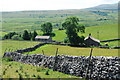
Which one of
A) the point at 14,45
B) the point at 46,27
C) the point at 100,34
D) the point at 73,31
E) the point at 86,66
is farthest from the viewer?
the point at 46,27

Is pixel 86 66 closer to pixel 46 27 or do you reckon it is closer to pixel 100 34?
pixel 100 34

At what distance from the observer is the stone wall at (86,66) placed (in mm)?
26516

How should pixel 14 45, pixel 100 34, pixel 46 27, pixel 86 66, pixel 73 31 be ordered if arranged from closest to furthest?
pixel 86 66, pixel 14 45, pixel 73 31, pixel 100 34, pixel 46 27

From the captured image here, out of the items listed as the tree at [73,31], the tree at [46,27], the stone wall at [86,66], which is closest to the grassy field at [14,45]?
the tree at [73,31]

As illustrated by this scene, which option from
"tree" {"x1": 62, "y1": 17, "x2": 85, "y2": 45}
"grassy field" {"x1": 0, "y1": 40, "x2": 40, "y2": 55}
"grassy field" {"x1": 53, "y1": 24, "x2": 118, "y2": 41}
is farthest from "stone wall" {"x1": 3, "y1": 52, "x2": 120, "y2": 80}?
"grassy field" {"x1": 53, "y1": 24, "x2": 118, "y2": 41}

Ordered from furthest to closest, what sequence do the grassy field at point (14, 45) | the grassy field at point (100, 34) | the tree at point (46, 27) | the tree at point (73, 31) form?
the tree at point (46, 27) < the grassy field at point (100, 34) < the tree at point (73, 31) < the grassy field at point (14, 45)

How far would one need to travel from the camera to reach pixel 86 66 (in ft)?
95.2

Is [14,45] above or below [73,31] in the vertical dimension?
below

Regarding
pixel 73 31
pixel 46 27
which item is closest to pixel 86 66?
pixel 73 31

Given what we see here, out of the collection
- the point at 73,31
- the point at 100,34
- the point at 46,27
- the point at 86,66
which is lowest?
the point at 86,66

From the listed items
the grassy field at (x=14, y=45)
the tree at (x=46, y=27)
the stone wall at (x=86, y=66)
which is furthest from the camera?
the tree at (x=46, y=27)

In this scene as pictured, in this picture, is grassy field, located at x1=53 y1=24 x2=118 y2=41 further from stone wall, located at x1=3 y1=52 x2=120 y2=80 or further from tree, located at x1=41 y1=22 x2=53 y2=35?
stone wall, located at x1=3 y1=52 x2=120 y2=80

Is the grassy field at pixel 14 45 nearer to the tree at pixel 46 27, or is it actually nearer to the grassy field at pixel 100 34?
the grassy field at pixel 100 34

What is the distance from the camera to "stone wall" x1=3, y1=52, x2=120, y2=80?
26.5m
